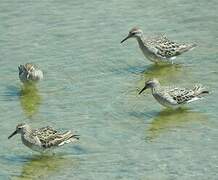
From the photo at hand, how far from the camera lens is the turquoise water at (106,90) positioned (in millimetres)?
17703

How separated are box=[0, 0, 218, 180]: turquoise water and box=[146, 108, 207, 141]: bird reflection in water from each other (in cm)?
2

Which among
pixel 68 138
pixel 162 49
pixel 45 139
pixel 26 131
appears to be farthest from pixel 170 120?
pixel 162 49

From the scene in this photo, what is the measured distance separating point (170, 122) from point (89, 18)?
793cm

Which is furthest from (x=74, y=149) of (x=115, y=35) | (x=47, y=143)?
(x=115, y=35)

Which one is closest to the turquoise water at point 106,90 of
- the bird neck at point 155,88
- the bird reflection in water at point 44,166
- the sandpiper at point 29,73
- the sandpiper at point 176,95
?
the bird reflection in water at point 44,166

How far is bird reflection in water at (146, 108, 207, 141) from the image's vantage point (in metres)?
19.4

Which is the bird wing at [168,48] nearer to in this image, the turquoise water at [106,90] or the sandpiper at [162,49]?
the sandpiper at [162,49]

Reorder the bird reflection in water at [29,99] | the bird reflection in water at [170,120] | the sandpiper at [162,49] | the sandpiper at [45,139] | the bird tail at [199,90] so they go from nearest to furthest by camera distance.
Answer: the sandpiper at [45,139], the bird reflection in water at [170,120], the bird tail at [199,90], the bird reflection in water at [29,99], the sandpiper at [162,49]

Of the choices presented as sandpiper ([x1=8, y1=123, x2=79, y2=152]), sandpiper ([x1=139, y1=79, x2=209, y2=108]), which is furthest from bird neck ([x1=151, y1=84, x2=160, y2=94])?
sandpiper ([x1=8, y1=123, x2=79, y2=152])

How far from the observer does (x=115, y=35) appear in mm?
25922

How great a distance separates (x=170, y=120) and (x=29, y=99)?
12.5 feet

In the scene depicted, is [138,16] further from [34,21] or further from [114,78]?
[114,78]

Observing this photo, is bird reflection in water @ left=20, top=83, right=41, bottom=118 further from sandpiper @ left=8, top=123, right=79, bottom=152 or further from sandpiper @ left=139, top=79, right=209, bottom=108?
sandpiper @ left=139, top=79, right=209, bottom=108

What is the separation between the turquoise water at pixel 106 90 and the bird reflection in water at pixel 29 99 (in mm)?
28
